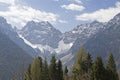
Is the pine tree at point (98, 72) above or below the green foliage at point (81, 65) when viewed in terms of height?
below

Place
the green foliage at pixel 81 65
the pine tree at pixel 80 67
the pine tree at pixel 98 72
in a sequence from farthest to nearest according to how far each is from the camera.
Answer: the pine tree at pixel 80 67 < the green foliage at pixel 81 65 < the pine tree at pixel 98 72

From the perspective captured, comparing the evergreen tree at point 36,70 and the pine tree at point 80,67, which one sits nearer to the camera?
the pine tree at point 80,67

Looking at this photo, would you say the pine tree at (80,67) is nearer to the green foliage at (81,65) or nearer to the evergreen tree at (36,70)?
the green foliage at (81,65)

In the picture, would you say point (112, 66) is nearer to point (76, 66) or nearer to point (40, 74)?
point (76, 66)

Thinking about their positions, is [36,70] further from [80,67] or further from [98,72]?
[98,72]

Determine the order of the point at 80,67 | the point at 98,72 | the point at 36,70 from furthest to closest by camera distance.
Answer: the point at 36,70
the point at 80,67
the point at 98,72

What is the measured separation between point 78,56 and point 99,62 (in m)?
31.4

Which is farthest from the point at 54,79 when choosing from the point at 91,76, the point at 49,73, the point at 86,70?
the point at 91,76

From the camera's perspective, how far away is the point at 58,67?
152m

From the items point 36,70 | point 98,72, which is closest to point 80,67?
point 36,70

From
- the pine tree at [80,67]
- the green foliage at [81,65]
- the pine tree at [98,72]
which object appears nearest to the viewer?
the pine tree at [98,72]

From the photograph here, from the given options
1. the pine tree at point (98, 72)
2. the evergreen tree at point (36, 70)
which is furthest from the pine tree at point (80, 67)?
the pine tree at point (98, 72)

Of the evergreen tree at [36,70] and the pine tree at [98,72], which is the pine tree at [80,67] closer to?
the evergreen tree at [36,70]

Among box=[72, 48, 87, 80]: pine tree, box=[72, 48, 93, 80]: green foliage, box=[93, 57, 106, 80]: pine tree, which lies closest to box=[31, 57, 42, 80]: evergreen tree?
box=[72, 48, 87, 80]: pine tree
